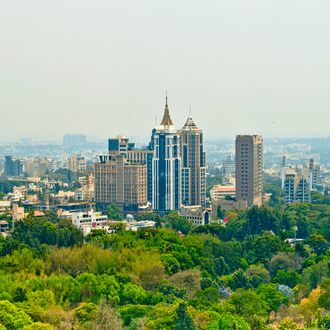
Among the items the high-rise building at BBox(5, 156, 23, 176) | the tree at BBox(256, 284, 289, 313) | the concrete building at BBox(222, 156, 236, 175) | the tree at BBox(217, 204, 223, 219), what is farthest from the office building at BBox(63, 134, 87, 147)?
the tree at BBox(256, 284, 289, 313)

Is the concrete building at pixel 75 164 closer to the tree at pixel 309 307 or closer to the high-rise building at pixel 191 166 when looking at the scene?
the high-rise building at pixel 191 166

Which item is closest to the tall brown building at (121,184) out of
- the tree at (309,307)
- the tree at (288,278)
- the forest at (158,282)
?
the forest at (158,282)

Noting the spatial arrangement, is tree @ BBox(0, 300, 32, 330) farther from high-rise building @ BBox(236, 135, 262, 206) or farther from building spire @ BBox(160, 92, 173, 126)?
high-rise building @ BBox(236, 135, 262, 206)

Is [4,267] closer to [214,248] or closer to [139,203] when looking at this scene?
[214,248]

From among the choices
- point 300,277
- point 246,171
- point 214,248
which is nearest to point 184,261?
point 214,248

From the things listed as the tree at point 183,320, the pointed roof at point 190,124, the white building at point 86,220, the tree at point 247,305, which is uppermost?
the pointed roof at point 190,124

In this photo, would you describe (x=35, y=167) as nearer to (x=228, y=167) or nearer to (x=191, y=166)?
(x=228, y=167)

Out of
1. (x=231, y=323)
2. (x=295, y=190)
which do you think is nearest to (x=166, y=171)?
(x=295, y=190)
